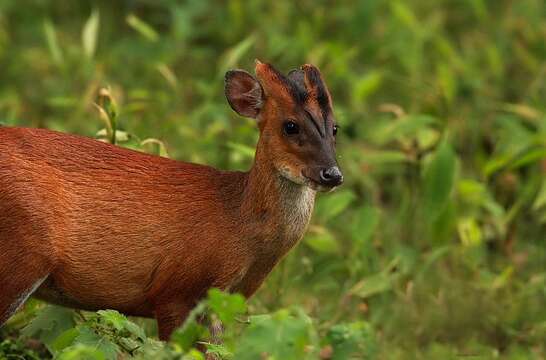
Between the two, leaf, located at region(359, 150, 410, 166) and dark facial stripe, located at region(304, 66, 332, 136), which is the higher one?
dark facial stripe, located at region(304, 66, 332, 136)

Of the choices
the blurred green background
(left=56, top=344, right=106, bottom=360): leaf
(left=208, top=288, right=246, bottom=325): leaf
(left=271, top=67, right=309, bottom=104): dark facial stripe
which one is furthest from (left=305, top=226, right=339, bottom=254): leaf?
(left=208, top=288, right=246, bottom=325): leaf

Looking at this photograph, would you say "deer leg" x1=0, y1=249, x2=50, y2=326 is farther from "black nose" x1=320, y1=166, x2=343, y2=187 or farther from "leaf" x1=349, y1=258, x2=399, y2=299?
"leaf" x1=349, y1=258, x2=399, y2=299

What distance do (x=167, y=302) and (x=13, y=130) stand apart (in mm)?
1012

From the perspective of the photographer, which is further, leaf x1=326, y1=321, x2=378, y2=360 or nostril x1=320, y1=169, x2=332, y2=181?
nostril x1=320, y1=169, x2=332, y2=181

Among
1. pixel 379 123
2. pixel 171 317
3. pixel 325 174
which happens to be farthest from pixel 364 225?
pixel 171 317

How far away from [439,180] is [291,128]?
8.01 feet

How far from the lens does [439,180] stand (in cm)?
840

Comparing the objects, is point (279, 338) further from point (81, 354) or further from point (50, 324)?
point (50, 324)

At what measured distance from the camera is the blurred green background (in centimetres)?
798

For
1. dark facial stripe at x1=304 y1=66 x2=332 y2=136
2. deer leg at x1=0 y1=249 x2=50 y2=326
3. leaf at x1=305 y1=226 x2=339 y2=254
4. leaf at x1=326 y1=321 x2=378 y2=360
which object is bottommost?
leaf at x1=305 y1=226 x2=339 y2=254

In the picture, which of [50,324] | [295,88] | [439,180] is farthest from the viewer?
[439,180]

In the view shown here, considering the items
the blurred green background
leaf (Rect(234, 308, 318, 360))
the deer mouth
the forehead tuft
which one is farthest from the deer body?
leaf (Rect(234, 308, 318, 360))

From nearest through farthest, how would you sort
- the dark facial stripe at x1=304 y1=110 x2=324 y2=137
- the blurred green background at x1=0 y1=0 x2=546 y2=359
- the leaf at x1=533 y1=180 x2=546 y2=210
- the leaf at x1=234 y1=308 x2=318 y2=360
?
the leaf at x1=234 y1=308 x2=318 y2=360
the dark facial stripe at x1=304 y1=110 x2=324 y2=137
the blurred green background at x1=0 y1=0 x2=546 y2=359
the leaf at x1=533 y1=180 x2=546 y2=210

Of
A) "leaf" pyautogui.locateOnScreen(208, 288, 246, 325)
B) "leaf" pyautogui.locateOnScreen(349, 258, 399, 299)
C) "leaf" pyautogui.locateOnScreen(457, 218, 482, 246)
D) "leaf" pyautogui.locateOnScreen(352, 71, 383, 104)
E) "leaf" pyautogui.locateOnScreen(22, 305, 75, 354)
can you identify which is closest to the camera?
"leaf" pyautogui.locateOnScreen(208, 288, 246, 325)
